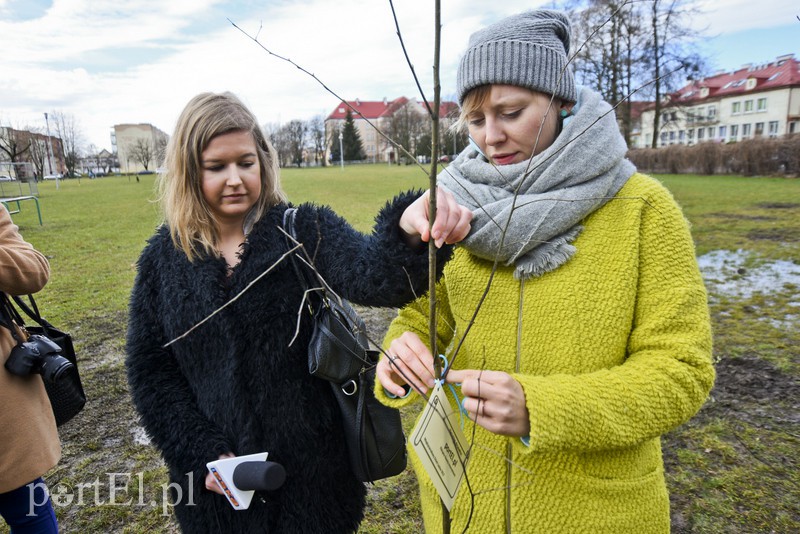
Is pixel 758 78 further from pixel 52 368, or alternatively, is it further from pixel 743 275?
pixel 52 368

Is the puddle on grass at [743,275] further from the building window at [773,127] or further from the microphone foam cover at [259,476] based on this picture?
the building window at [773,127]

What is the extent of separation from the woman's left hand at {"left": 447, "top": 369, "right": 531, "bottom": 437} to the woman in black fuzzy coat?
660mm

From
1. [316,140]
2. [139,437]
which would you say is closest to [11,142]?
[316,140]

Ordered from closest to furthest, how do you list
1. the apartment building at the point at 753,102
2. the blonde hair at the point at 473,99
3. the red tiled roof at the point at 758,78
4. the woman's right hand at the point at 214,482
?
the blonde hair at the point at 473,99, the woman's right hand at the point at 214,482, the red tiled roof at the point at 758,78, the apartment building at the point at 753,102

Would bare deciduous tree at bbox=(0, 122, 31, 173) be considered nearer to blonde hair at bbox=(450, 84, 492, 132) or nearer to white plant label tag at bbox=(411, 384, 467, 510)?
blonde hair at bbox=(450, 84, 492, 132)

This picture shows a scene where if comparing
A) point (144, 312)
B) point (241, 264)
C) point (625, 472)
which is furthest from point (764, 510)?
point (144, 312)

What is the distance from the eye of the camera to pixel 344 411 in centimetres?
171

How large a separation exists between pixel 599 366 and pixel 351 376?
2.61 feet

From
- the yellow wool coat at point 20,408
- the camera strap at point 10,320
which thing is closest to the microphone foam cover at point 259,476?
the yellow wool coat at point 20,408

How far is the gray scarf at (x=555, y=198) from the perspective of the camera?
1242 mm

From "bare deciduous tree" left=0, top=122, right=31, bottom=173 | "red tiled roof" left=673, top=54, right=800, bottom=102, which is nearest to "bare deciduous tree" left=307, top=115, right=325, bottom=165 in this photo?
"bare deciduous tree" left=0, top=122, right=31, bottom=173

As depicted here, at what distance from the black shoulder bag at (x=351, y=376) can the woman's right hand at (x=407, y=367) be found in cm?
30

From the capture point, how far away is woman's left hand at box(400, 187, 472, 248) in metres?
1.16

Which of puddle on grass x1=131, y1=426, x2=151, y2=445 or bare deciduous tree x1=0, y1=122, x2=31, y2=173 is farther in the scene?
bare deciduous tree x1=0, y1=122, x2=31, y2=173
